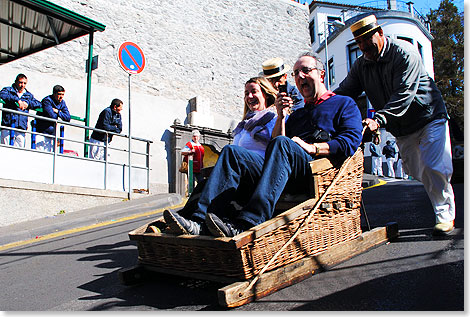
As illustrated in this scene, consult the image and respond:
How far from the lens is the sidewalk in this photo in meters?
5.93

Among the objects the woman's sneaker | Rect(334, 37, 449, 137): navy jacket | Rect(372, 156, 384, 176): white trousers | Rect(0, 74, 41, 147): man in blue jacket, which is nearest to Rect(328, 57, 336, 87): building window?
Rect(372, 156, 384, 176): white trousers

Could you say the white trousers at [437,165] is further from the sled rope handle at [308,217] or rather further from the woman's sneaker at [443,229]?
the sled rope handle at [308,217]

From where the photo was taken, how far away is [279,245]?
7.79ft

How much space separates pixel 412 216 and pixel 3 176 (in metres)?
6.56

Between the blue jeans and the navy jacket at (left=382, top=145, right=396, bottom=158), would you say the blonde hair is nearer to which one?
the blue jeans

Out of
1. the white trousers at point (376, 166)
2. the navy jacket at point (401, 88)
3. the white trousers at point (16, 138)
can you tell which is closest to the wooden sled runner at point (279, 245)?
the navy jacket at point (401, 88)

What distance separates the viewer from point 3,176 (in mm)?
7137

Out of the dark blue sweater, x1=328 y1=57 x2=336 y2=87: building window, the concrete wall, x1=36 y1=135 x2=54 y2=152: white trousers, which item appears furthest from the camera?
x1=328 y1=57 x2=336 y2=87: building window

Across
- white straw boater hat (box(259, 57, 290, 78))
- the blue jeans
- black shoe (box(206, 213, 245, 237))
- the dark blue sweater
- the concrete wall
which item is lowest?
black shoe (box(206, 213, 245, 237))

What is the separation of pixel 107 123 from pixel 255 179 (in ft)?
23.7

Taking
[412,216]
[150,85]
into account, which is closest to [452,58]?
[150,85]

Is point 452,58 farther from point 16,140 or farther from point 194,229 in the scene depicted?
point 194,229

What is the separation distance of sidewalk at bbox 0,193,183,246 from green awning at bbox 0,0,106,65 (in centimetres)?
412

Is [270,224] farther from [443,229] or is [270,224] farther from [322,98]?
[443,229]
